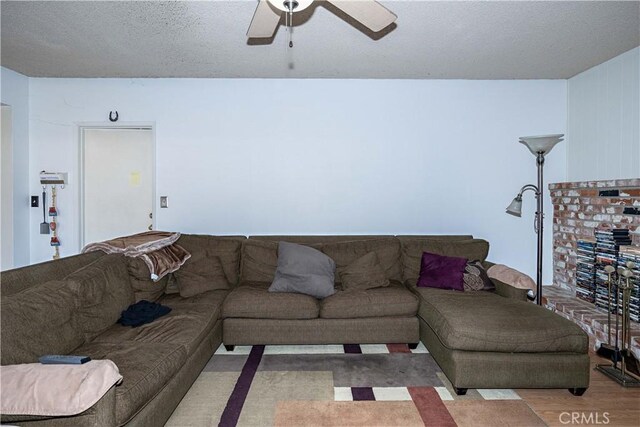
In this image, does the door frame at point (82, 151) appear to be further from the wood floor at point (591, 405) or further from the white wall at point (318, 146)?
the wood floor at point (591, 405)

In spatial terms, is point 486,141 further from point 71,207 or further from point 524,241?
point 71,207

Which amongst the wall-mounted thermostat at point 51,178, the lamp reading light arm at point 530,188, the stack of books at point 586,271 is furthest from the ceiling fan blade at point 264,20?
the stack of books at point 586,271

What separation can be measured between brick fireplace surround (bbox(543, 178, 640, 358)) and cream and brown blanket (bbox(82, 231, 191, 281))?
349 cm

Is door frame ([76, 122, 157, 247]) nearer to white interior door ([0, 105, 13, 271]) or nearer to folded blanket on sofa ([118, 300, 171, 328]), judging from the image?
white interior door ([0, 105, 13, 271])

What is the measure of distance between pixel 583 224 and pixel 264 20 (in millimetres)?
3511

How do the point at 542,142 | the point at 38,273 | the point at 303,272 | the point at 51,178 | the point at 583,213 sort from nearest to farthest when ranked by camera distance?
1. the point at 38,273
2. the point at 303,272
3. the point at 542,142
4. the point at 583,213
5. the point at 51,178

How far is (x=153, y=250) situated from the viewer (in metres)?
3.19

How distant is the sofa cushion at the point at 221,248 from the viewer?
140 inches

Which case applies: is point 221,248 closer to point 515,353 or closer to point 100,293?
point 100,293

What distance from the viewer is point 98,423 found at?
1.53 metres

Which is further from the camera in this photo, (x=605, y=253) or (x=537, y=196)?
(x=537, y=196)

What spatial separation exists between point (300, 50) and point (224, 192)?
1680 millimetres

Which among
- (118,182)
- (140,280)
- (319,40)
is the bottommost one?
(140,280)

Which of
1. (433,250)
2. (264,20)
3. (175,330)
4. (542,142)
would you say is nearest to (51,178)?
(175,330)
